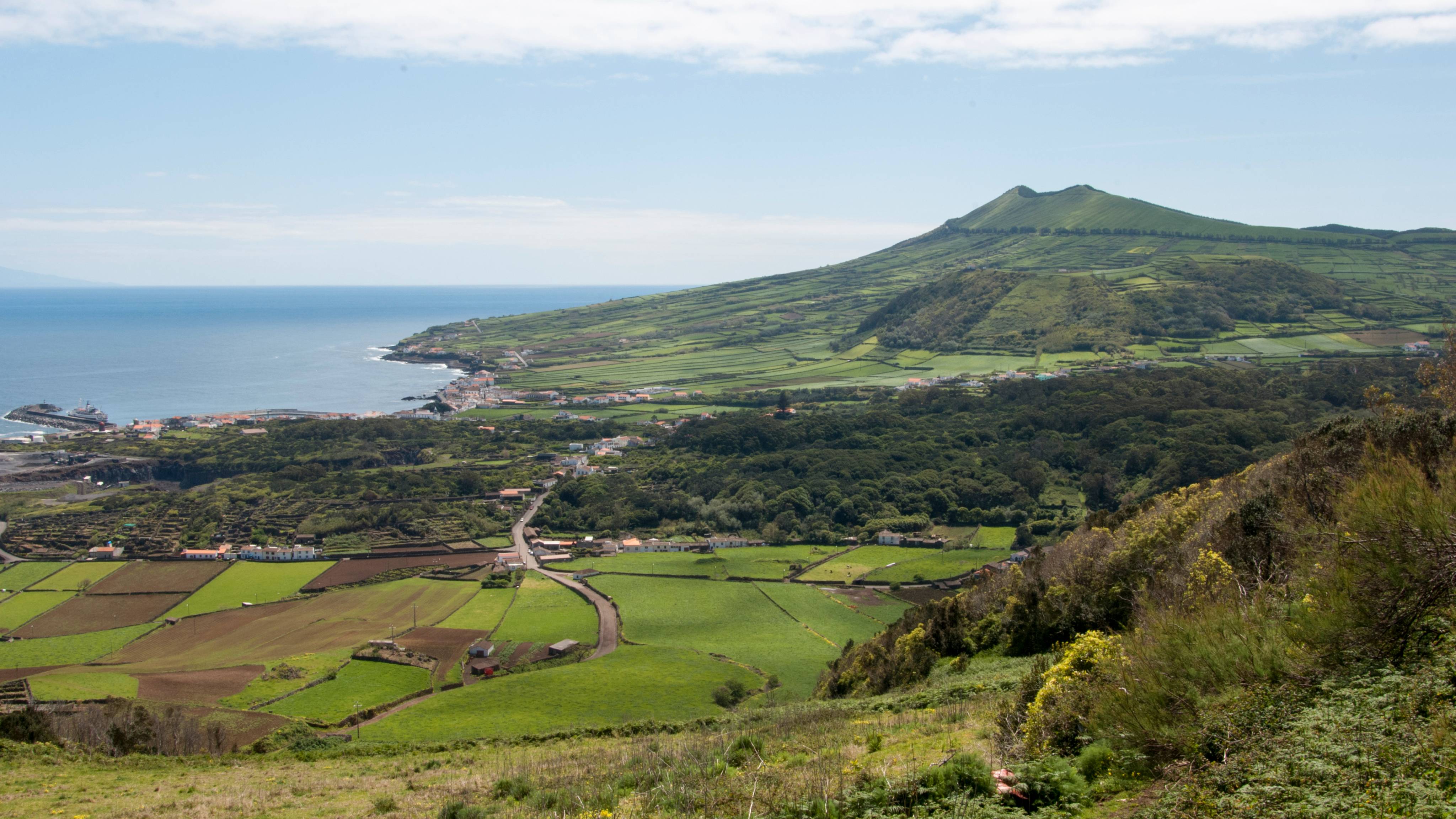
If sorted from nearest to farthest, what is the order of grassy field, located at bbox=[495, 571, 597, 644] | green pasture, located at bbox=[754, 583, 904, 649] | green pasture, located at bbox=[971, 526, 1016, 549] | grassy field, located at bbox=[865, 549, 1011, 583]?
grassy field, located at bbox=[495, 571, 597, 644] < green pasture, located at bbox=[754, 583, 904, 649] < grassy field, located at bbox=[865, 549, 1011, 583] < green pasture, located at bbox=[971, 526, 1016, 549]

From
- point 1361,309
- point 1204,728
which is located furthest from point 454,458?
point 1361,309

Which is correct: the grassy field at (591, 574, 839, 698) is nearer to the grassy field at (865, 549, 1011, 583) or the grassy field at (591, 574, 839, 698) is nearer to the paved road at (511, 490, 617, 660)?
the paved road at (511, 490, 617, 660)

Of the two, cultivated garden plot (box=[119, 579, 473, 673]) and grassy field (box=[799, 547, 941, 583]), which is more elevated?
cultivated garden plot (box=[119, 579, 473, 673])

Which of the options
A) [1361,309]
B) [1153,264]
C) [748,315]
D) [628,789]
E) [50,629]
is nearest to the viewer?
[628,789]

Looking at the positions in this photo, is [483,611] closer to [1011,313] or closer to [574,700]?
[574,700]

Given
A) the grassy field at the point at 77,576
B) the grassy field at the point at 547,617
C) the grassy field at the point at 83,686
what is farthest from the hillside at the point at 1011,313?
the grassy field at the point at 83,686

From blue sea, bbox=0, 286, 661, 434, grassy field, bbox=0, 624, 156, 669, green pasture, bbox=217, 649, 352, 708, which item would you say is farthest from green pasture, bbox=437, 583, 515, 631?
blue sea, bbox=0, 286, 661, 434

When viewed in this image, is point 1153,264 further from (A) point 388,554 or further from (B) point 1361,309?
(A) point 388,554
